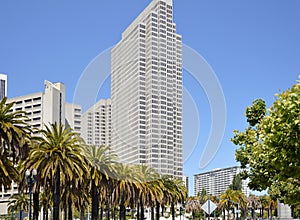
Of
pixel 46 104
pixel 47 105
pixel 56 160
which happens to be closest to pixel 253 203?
pixel 47 105

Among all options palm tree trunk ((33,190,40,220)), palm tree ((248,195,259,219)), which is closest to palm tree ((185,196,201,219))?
palm tree ((248,195,259,219))

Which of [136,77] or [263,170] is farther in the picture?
[263,170]

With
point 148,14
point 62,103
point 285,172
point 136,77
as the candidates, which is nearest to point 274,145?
point 285,172

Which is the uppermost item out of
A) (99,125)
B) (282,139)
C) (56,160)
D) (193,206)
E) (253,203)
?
(56,160)

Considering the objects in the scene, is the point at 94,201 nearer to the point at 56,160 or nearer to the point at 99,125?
→ the point at 56,160

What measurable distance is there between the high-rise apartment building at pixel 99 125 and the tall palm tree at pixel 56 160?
76.9ft

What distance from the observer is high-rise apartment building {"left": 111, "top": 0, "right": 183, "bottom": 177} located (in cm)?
1716

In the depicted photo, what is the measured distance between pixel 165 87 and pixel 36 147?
93.3ft

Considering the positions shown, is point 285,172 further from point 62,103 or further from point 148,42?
point 62,103

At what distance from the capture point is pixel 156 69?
17500mm

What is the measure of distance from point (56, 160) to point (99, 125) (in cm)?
2466

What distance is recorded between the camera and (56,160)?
42.6m

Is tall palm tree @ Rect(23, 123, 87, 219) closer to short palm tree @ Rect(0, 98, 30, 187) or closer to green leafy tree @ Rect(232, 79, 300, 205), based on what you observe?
short palm tree @ Rect(0, 98, 30, 187)

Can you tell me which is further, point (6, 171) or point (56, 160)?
point (56, 160)
